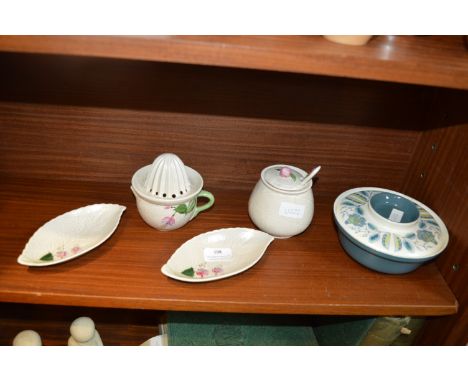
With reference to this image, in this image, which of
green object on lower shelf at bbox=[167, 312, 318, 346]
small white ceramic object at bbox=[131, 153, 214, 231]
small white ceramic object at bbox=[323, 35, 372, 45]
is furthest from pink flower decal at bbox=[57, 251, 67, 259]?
small white ceramic object at bbox=[323, 35, 372, 45]

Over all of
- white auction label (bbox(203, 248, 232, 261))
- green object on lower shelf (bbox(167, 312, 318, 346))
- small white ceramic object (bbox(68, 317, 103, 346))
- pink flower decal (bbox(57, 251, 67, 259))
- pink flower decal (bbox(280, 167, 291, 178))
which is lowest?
small white ceramic object (bbox(68, 317, 103, 346))

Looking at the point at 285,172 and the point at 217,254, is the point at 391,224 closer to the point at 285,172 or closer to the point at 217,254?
the point at 285,172

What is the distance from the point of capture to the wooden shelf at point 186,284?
0.67 metres

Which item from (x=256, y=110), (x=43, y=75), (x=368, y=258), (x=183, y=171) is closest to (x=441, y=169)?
(x=368, y=258)

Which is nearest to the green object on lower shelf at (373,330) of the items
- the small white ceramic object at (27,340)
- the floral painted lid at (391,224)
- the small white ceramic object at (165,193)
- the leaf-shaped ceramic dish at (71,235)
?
the floral painted lid at (391,224)

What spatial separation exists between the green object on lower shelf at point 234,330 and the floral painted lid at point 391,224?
0.32 m

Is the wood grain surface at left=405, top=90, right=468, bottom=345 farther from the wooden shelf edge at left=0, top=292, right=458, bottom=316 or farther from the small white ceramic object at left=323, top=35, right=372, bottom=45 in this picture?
the small white ceramic object at left=323, top=35, right=372, bottom=45

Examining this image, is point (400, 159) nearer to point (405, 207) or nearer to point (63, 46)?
point (405, 207)

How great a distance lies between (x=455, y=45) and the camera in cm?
57

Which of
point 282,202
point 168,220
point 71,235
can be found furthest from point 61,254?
point 282,202

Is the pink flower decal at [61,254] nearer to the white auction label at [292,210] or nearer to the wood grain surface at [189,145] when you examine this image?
Result: the wood grain surface at [189,145]

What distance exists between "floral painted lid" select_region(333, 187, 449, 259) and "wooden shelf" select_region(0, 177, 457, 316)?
0.27 feet

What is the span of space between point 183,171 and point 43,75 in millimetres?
308

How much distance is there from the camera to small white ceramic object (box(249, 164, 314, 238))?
74 centimetres
